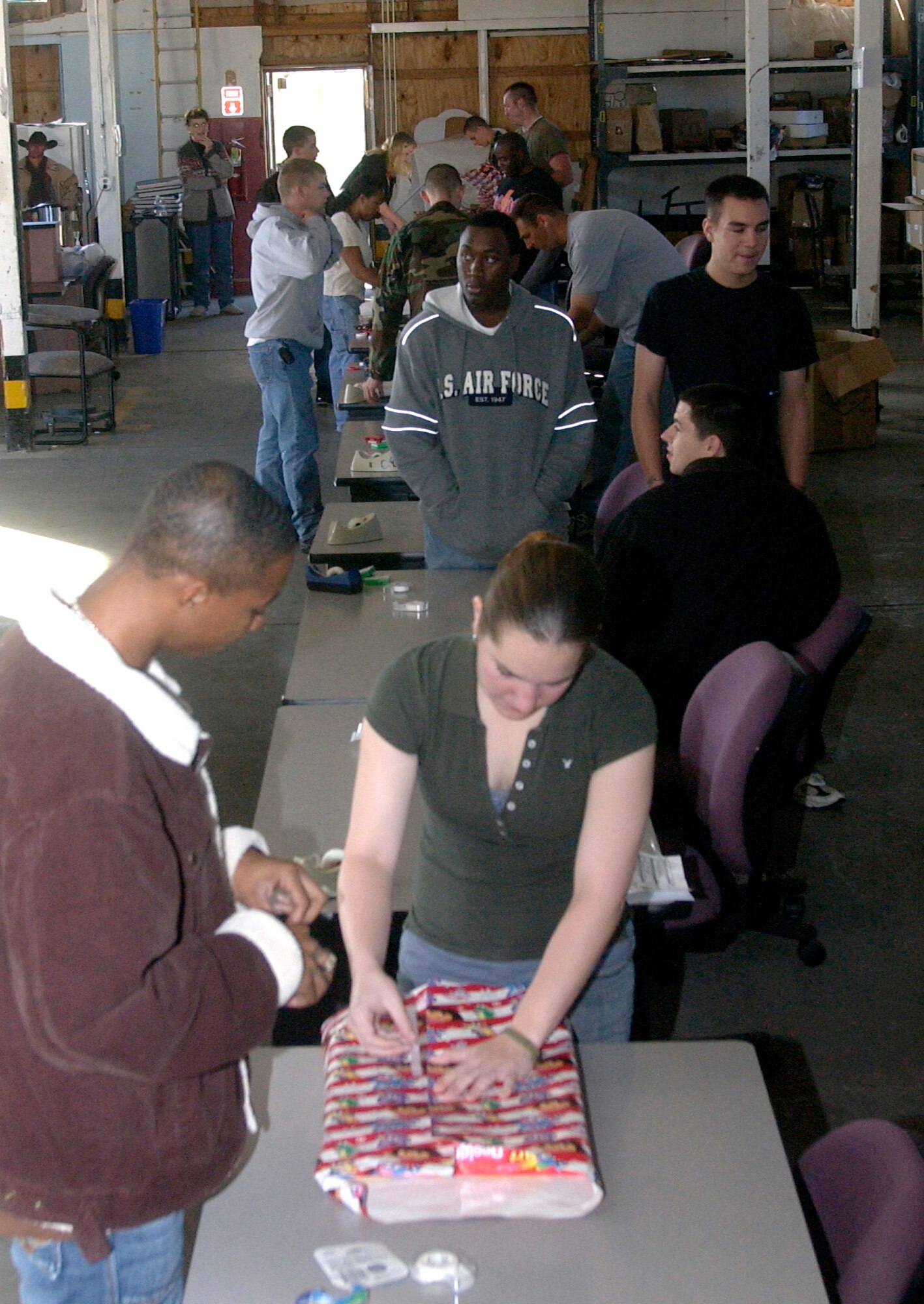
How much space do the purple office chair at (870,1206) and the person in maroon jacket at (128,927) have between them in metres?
0.67

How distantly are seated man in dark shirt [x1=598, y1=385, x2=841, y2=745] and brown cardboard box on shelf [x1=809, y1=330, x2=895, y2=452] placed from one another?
218 inches

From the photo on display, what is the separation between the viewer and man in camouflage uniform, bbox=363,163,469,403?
5965 mm

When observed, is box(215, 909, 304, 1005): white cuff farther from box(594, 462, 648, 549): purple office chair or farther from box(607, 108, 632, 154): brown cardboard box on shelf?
box(607, 108, 632, 154): brown cardboard box on shelf

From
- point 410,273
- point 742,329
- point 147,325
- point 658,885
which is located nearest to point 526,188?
point 410,273

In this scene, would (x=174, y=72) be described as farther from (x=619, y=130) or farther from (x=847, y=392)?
(x=847, y=392)

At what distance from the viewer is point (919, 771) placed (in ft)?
15.4

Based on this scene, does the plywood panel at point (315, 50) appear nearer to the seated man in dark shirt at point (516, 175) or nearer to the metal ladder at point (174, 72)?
the metal ladder at point (174, 72)

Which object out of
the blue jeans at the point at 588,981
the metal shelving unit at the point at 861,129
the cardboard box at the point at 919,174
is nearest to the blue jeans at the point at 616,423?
the blue jeans at the point at 588,981

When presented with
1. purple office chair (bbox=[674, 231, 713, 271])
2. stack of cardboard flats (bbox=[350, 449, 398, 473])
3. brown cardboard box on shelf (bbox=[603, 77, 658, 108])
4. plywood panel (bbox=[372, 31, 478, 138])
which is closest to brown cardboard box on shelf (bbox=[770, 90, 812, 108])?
brown cardboard box on shelf (bbox=[603, 77, 658, 108])

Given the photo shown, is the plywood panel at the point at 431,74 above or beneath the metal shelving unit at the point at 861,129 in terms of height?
above

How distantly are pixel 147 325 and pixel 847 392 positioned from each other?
23.1ft

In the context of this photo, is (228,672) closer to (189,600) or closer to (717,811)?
(717,811)

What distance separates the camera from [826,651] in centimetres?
361

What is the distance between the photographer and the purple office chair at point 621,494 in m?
4.88
